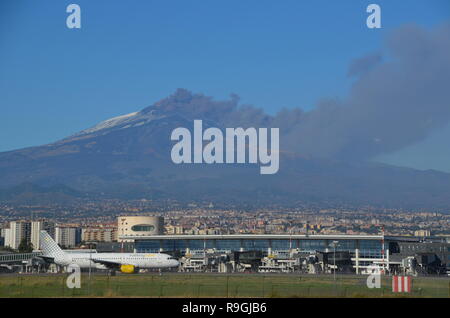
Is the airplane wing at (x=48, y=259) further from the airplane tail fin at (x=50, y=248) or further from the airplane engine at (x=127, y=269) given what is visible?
the airplane engine at (x=127, y=269)

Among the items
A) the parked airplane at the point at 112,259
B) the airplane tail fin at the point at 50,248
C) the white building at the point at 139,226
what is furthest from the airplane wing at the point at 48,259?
the white building at the point at 139,226

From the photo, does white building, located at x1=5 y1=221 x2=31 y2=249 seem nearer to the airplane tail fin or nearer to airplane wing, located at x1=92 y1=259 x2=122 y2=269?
the airplane tail fin

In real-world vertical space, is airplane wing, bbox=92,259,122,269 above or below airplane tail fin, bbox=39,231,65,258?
below

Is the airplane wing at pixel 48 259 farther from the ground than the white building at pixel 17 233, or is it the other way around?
the airplane wing at pixel 48 259

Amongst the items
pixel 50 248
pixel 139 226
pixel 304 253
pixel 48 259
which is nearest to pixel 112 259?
pixel 48 259

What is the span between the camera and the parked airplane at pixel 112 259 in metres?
80.6

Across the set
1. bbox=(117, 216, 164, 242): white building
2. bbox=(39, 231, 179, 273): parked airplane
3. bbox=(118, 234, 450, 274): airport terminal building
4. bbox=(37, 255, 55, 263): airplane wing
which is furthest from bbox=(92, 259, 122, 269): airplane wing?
bbox=(117, 216, 164, 242): white building

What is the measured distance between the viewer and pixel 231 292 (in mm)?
41719

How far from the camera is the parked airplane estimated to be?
8056 centimetres

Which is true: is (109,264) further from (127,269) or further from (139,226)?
(139,226)
